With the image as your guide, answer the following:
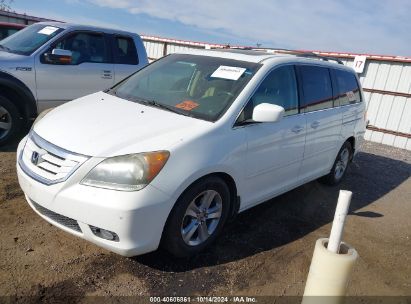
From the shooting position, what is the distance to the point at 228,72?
3.74 m

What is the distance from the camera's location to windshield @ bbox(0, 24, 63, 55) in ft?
18.9

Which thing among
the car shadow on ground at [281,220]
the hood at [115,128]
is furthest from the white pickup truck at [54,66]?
the car shadow on ground at [281,220]

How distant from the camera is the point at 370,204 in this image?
5.45 meters

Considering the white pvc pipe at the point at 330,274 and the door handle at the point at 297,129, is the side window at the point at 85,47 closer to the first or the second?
the door handle at the point at 297,129

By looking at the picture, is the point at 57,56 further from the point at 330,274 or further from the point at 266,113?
the point at 330,274

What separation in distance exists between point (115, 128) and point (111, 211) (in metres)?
0.75

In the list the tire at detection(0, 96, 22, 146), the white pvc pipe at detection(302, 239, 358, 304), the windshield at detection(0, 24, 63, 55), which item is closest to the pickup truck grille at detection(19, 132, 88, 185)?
the white pvc pipe at detection(302, 239, 358, 304)

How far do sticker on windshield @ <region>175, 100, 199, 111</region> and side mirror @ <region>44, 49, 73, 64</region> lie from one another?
297cm

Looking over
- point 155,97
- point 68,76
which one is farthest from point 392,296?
point 68,76

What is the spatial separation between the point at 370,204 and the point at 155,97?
355cm

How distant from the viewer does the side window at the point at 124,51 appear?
6.63 meters

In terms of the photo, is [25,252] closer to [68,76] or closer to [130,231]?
[130,231]

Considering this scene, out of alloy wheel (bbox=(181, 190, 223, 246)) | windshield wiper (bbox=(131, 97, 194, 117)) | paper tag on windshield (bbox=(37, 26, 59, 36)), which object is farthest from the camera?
paper tag on windshield (bbox=(37, 26, 59, 36))

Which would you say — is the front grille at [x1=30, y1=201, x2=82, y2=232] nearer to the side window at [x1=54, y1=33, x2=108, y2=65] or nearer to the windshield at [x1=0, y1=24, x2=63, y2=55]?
the windshield at [x1=0, y1=24, x2=63, y2=55]
